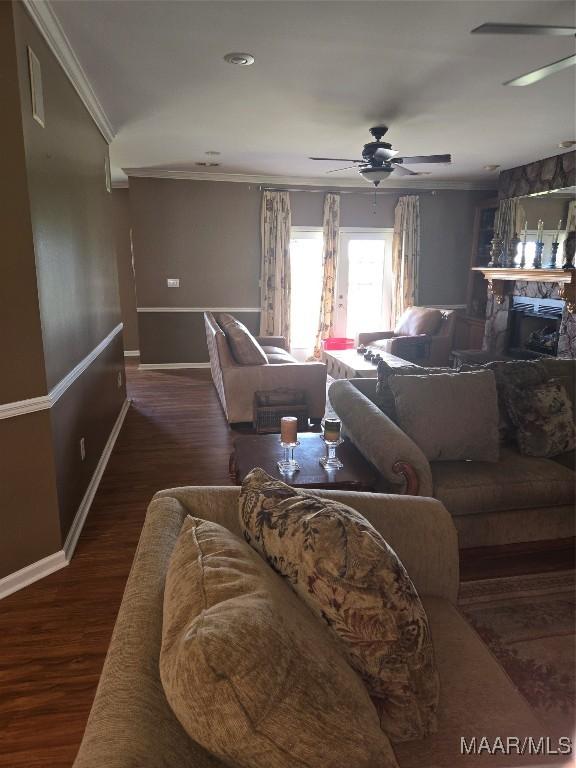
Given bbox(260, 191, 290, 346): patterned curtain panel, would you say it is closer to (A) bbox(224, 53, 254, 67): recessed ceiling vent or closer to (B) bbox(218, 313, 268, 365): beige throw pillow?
(B) bbox(218, 313, 268, 365): beige throw pillow

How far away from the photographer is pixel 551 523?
101 inches

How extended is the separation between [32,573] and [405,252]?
21.2 ft

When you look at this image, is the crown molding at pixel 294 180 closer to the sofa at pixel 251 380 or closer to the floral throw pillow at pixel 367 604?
the sofa at pixel 251 380

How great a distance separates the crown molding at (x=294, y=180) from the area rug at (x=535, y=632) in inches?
238

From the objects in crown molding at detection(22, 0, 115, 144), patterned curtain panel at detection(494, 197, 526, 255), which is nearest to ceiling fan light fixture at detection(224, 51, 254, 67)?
crown molding at detection(22, 0, 115, 144)

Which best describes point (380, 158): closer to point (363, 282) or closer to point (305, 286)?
point (305, 286)

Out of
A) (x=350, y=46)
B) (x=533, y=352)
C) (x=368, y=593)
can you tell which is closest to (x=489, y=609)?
(x=368, y=593)

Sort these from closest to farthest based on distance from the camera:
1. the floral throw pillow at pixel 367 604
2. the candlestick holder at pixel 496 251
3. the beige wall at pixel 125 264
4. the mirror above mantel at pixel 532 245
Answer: the floral throw pillow at pixel 367 604, the mirror above mantel at pixel 532 245, the candlestick holder at pixel 496 251, the beige wall at pixel 125 264

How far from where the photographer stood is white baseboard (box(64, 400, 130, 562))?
264cm

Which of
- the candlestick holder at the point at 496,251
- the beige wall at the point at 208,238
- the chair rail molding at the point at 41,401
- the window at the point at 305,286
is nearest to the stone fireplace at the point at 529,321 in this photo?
the candlestick holder at the point at 496,251

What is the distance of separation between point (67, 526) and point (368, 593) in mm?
2139

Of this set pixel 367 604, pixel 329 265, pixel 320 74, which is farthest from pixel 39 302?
pixel 329 265

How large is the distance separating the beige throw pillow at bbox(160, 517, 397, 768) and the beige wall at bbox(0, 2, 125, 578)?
1.73 m

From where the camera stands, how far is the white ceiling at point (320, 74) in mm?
2387
